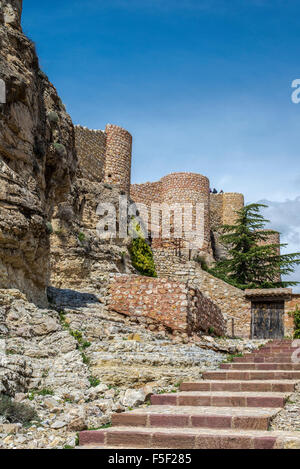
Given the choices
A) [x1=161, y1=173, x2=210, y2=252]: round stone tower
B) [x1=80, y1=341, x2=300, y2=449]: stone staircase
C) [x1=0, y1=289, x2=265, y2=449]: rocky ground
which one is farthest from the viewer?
[x1=161, y1=173, x2=210, y2=252]: round stone tower

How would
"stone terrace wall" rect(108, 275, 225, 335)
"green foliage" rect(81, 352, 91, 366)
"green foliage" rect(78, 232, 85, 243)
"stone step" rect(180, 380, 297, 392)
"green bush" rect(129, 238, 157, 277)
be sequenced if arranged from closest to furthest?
1. "stone step" rect(180, 380, 297, 392)
2. "green foliage" rect(81, 352, 91, 366)
3. "stone terrace wall" rect(108, 275, 225, 335)
4. "green foliage" rect(78, 232, 85, 243)
5. "green bush" rect(129, 238, 157, 277)

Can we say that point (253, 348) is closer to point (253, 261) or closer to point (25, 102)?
point (25, 102)

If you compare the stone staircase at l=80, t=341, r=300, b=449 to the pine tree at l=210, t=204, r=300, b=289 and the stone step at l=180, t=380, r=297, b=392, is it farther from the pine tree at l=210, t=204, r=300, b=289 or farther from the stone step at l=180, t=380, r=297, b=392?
the pine tree at l=210, t=204, r=300, b=289

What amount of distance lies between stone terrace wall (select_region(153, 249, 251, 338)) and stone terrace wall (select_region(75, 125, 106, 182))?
6.34 meters

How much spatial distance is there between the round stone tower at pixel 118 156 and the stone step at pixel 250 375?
814 inches

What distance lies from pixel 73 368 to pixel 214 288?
15853mm

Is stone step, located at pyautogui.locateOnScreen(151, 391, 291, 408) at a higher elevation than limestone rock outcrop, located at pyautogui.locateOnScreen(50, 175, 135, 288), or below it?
below

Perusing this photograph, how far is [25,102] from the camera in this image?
10117 mm

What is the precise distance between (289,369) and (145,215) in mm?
24506

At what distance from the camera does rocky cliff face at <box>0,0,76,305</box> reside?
29.4ft

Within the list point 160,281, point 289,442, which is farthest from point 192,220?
point 289,442

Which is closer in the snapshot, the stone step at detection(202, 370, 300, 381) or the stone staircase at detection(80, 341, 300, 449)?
the stone staircase at detection(80, 341, 300, 449)

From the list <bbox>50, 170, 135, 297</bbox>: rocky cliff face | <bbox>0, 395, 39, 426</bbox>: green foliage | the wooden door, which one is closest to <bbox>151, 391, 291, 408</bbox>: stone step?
<bbox>0, 395, 39, 426</bbox>: green foliage

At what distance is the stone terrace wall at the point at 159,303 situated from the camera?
43.5ft
